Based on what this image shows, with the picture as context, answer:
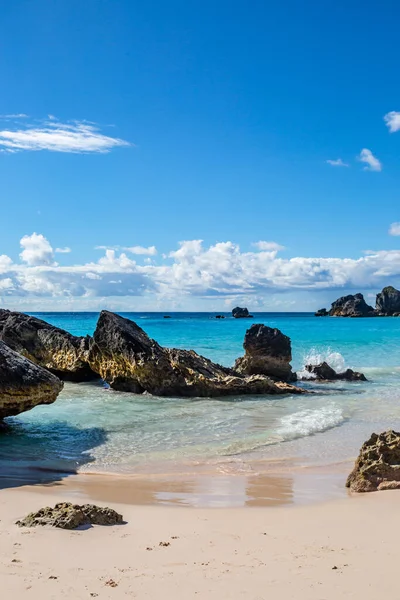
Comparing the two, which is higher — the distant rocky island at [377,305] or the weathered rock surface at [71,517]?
the distant rocky island at [377,305]

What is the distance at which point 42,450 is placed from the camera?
10.9m

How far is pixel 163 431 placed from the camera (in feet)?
41.7

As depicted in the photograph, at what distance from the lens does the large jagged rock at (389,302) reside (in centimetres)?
14675

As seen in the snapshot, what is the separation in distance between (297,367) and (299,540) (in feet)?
78.5

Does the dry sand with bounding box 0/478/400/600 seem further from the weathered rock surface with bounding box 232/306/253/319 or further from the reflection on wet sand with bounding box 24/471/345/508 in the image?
the weathered rock surface with bounding box 232/306/253/319

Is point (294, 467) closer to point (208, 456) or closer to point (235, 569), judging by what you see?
point (208, 456)

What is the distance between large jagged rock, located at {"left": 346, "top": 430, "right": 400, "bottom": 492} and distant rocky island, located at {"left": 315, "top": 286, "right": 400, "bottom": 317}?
458ft

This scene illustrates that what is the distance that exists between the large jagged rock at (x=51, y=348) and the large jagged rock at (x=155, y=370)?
142 cm

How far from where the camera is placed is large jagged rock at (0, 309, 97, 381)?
20.6 meters

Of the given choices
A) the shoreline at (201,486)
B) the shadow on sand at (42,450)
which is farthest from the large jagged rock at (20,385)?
the shoreline at (201,486)

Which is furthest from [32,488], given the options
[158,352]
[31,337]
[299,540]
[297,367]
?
[297,367]

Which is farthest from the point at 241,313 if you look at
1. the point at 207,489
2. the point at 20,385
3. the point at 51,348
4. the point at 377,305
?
the point at 207,489

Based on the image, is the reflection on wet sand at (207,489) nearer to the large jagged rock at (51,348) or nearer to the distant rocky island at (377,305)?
the large jagged rock at (51,348)

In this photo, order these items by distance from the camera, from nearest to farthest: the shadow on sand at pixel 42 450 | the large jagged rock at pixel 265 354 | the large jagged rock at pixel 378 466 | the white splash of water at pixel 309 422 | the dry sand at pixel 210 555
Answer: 1. the dry sand at pixel 210 555
2. the large jagged rock at pixel 378 466
3. the shadow on sand at pixel 42 450
4. the white splash of water at pixel 309 422
5. the large jagged rock at pixel 265 354
